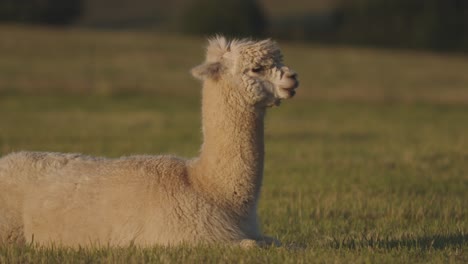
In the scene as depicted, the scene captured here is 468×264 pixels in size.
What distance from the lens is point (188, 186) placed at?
8352mm

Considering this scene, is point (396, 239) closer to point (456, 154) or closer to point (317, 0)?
point (456, 154)

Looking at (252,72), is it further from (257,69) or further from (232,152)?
(232,152)

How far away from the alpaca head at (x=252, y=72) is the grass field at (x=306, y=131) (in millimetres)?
1331

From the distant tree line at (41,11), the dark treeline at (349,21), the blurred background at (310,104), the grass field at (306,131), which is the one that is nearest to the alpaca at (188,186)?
the grass field at (306,131)

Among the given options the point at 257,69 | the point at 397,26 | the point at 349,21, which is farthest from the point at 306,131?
the point at 349,21

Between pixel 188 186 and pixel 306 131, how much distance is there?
19901 mm

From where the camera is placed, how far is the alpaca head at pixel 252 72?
8.40 m

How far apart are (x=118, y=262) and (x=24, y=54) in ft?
163

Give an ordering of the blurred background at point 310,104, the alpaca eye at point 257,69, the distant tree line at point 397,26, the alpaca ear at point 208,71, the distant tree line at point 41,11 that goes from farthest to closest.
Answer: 1. the distant tree line at point 41,11
2. the distant tree line at point 397,26
3. the blurred background at point 310,104
4. the alpaca eye at point 257,69
5. the alpaca ear at point 208,71

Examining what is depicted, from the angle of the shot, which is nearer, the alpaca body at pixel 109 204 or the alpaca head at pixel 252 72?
the alpaca body at pixel 109 204

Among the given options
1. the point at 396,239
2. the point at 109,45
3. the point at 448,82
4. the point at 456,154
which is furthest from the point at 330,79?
the point at 396,239

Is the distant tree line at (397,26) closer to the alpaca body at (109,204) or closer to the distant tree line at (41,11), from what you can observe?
the distant tree line at (41,11)

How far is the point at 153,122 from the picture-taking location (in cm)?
3050

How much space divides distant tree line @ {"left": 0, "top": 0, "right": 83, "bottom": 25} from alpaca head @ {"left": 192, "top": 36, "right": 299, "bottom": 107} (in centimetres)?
7546
